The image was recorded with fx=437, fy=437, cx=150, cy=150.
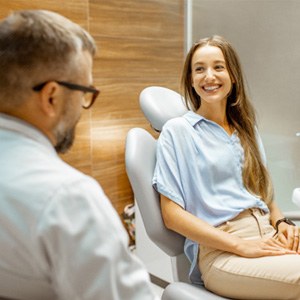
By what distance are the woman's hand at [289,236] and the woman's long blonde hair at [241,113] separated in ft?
0.44

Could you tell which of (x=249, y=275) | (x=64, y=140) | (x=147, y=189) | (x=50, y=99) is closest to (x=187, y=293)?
(x=249, y=275)

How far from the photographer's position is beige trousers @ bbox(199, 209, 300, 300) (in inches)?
53.5

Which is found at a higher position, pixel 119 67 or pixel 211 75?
pixel 211 75

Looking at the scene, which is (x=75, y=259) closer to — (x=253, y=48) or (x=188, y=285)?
(x=188, y=285)

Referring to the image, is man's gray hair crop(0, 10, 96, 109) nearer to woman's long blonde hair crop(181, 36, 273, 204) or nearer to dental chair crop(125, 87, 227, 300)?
dental chair crop(125, 87, 227, 300)

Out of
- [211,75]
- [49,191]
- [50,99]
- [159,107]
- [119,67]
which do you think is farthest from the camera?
[119,67]

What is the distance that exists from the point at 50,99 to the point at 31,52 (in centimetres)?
10

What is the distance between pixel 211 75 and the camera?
1.70 meters

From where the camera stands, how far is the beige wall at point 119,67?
8.50 ft

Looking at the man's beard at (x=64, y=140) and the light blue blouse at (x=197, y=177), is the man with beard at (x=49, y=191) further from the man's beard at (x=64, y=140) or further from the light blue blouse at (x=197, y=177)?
the light blue blouse at (x=197, y=177)

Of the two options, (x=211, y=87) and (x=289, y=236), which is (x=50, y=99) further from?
(x=289, y=236)

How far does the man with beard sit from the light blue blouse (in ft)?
2.36

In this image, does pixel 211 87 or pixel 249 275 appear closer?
pixel 249 275

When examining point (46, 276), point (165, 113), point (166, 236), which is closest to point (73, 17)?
point (165, 113)
